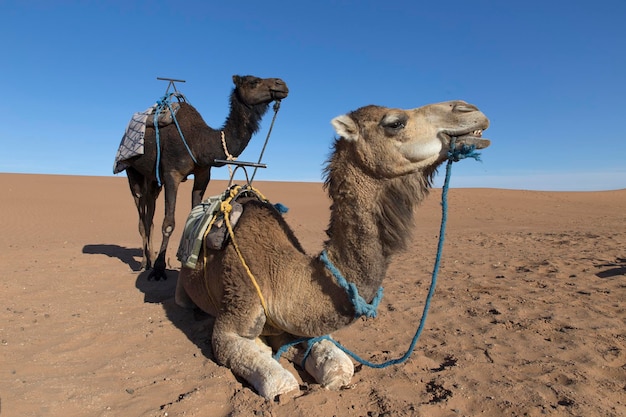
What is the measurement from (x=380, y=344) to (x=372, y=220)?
169 cm

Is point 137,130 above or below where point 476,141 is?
above

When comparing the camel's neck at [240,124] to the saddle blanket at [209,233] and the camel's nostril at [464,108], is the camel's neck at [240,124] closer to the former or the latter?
the saddle blanket at [209,233]

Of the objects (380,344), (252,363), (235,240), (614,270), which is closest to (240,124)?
(235,240)

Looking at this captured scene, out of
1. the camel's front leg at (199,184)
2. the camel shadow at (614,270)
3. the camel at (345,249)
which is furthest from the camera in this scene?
the camel shadow at (614,270)

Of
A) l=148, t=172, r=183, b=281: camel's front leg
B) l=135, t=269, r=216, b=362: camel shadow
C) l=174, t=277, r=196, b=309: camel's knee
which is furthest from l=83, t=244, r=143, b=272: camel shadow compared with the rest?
l=174, t=277, r=196, b=309: camel's knee

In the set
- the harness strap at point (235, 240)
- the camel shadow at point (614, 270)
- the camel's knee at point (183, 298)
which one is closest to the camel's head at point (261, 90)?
the harness strap at point (235, 240)

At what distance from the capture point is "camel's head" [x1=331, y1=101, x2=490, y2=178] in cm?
255

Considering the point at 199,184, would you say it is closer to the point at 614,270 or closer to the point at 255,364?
the point at 255,364

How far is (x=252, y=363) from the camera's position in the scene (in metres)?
2.99

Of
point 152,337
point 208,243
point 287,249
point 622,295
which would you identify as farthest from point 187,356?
point 622,295

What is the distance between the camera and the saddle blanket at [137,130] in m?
6.04

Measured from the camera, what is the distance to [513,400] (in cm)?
280

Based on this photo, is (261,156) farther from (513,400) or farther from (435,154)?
(513,400)

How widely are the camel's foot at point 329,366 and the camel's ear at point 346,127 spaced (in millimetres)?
1532
